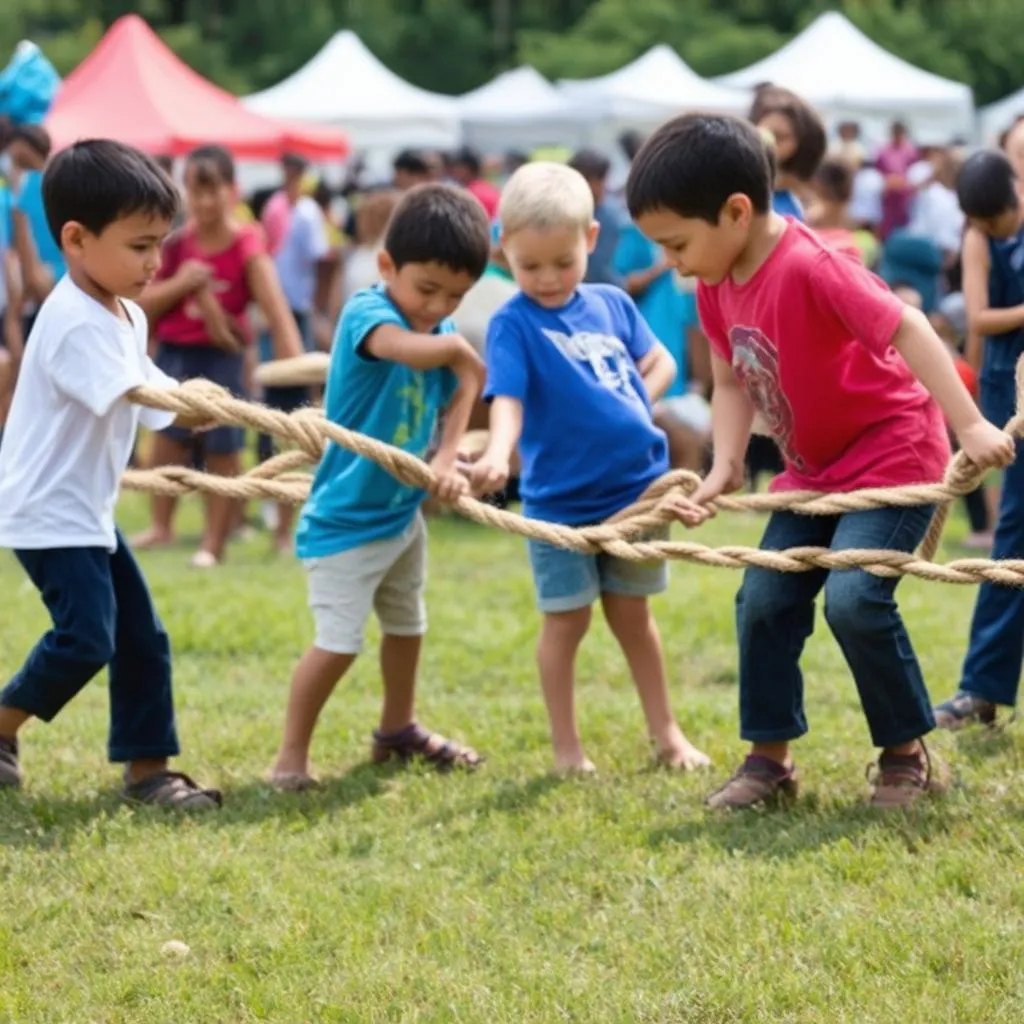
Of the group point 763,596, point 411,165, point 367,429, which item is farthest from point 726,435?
point 411,165

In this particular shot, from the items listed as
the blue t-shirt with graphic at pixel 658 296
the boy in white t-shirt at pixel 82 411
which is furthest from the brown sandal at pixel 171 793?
the blue t-shirt with graphic at pixel 658 296

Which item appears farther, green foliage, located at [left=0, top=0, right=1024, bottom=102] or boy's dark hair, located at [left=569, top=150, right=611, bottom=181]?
green foliage, located at [left=0, top=0, right=1024, bottom=102]

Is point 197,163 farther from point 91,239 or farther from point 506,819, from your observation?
point 506,819

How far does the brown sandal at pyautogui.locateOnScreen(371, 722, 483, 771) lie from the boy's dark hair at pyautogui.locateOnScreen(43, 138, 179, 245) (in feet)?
5.47

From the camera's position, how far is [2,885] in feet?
13.8

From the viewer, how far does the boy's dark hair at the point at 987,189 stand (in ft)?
18.7

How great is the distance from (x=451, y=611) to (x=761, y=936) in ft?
13.3

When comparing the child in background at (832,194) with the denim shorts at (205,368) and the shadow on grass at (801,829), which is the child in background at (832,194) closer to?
the denim shorts at (205,368)

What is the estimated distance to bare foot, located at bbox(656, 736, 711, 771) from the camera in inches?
205

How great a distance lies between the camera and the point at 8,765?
501 cm

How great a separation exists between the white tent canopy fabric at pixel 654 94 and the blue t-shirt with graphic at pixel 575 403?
728 inches

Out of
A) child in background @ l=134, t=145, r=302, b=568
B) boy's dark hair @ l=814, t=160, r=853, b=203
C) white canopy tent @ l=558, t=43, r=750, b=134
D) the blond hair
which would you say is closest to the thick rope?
the blond hair

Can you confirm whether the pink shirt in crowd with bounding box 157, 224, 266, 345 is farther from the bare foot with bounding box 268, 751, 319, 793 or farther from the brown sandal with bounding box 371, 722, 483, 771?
the bare foot with bounding box 268, 751, 319, 793

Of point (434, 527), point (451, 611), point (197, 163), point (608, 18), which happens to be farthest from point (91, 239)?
point (608, 18)
